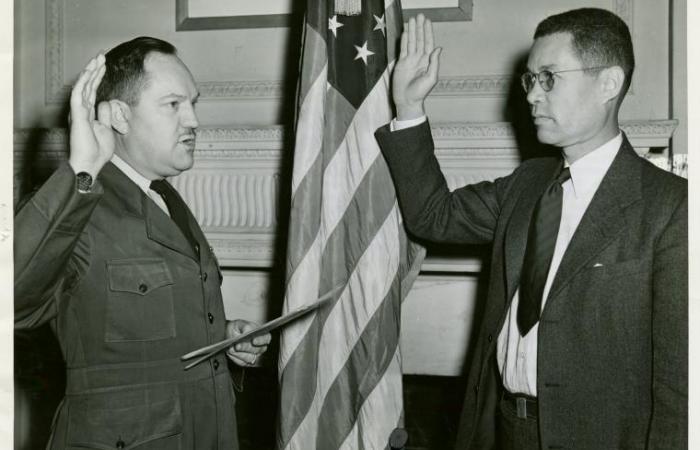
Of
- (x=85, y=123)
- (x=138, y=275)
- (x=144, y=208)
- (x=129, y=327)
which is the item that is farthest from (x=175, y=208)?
(x=85, y=123)

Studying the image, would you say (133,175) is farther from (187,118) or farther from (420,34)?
(420,34)

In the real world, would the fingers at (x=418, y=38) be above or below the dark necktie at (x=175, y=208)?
above

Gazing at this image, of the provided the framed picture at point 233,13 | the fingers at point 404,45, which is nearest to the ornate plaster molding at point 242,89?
the framed picture at point 233,13

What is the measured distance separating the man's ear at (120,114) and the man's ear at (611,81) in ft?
4.11

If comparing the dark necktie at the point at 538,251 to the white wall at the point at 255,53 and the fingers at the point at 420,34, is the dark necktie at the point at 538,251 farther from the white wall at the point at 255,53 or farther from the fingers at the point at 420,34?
the white wall at the point at 255,53

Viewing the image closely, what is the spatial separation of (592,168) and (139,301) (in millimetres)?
1231

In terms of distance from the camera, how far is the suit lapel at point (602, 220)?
1.67 m

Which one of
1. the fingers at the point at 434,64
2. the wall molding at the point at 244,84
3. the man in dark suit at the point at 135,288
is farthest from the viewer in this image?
the wall molding at the point at 244,84

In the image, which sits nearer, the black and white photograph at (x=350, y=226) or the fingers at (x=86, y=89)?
the fingers at (x=86, y=89)

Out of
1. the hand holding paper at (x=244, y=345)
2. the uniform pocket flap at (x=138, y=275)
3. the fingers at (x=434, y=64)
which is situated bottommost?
the hand holding paper at (x=244, y=345)

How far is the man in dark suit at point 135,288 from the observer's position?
148cm

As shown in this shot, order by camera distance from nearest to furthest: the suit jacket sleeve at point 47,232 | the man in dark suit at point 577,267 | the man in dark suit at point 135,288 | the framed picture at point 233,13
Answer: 1. the suit jacket sleeve at point 47,232
2. the man in dark suit at point 135,288
3. the man in dark suit at point 577,267
4. the framed picture at point 233,13

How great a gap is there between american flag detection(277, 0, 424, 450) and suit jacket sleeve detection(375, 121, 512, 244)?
69 mm

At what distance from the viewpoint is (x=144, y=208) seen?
1.66 m
